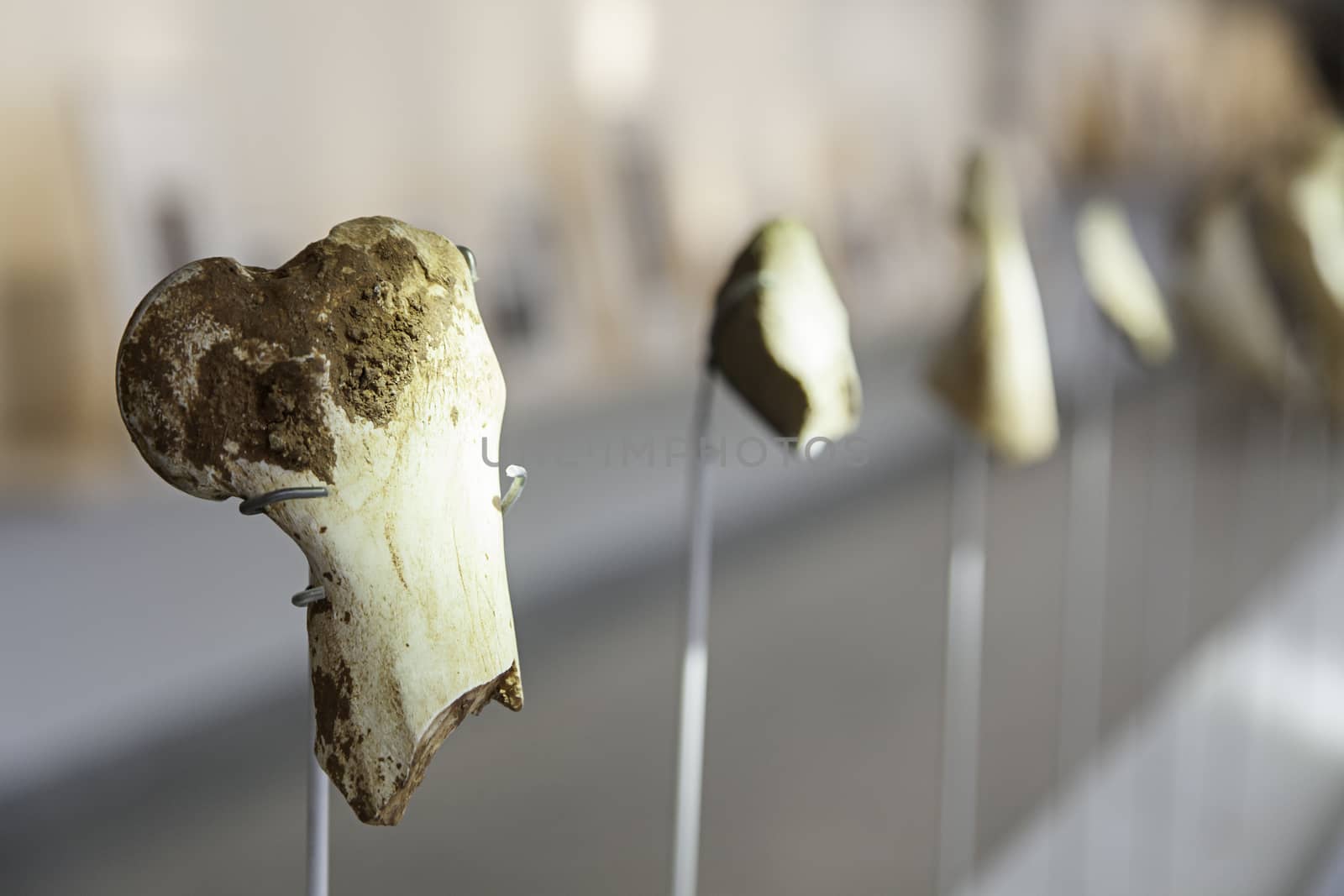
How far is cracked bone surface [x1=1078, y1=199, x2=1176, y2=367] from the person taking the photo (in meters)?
1.40

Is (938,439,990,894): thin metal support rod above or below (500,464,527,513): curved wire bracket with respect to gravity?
below

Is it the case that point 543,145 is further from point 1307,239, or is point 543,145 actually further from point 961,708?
point 1307,239

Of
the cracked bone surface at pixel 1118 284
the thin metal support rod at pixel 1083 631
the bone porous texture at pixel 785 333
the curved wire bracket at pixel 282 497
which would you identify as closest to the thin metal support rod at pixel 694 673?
the bone porous texture at pixel 785 333

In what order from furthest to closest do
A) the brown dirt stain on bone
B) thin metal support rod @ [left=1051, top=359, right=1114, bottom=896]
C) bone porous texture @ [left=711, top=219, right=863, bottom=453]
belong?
thin metal support rod @ [left=1051, top=359, right=1114, bottom=896] < bone porous texture @ [left=711, top=219, right=863, bottom=453] < the brown dirt stain on bone

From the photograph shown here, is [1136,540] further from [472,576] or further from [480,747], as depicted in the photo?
[472,576]

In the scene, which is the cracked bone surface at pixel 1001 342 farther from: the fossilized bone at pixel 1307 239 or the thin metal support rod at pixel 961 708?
the fossilized bone at pixel 1307 239

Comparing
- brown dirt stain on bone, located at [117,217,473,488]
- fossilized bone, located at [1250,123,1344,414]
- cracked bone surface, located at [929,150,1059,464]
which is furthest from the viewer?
fossilized bone, located at [1250,123,1344,414]

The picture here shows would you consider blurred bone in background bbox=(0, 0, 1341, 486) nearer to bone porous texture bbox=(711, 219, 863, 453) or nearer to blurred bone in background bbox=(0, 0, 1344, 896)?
blurred bone in background bbox=(0, 0, 1344, 896)

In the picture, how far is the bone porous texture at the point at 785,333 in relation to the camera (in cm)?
84

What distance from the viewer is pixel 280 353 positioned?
57 centimetres

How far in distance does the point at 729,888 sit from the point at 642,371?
171cm

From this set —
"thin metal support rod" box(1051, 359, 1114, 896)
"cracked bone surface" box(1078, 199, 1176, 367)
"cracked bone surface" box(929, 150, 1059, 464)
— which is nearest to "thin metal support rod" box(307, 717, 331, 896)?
"cracked bone surface" box(929, 150, 1059, 464)

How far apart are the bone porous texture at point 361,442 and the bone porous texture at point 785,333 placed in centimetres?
27

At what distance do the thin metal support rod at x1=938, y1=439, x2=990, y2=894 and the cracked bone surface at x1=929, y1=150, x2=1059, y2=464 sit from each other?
0.20 m
